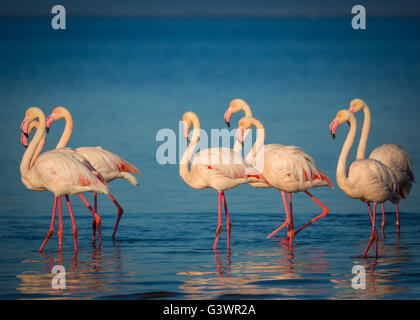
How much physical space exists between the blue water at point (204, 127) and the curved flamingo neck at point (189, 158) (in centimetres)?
56

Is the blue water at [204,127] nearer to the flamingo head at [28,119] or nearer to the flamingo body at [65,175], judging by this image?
the flamingo body at [65,175]

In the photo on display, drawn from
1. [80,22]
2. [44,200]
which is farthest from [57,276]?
[80,22]

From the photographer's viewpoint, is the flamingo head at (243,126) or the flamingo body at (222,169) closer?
the flamingo body at (222,169)

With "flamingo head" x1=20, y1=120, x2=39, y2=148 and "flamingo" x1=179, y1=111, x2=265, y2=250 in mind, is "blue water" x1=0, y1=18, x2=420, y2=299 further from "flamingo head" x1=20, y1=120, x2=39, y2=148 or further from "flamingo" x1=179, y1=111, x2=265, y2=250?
"flamingo head" x1=20, y1=120, x2=39, y2=148

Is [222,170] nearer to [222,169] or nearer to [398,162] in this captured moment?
[222,169]

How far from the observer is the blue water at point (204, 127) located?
22.2 ft

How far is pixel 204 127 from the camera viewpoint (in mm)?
13680

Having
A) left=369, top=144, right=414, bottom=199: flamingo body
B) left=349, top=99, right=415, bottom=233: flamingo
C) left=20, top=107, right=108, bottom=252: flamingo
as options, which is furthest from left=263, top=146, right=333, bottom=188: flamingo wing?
left=20, top=107, right=108, bottom=252: flamingo

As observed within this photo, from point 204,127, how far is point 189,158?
206 inches

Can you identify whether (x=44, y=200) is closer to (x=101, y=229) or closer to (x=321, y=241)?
(x=101, y=229)

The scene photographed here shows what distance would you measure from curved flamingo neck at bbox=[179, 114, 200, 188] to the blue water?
22.1 inches

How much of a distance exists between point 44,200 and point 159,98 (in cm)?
734

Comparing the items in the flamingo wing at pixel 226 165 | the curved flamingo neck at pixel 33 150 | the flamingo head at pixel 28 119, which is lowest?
the flamingo wing at pixel 226 165

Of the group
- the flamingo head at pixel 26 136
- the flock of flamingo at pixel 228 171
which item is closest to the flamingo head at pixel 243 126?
the flock of flamingo at pixel 228 171
